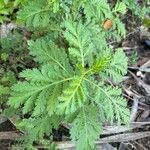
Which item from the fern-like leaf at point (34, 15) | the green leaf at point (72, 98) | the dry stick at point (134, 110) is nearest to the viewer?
the green leaf at point (72, 98)

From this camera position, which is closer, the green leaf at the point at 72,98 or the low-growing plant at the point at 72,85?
the green leaf at the point at 72,98

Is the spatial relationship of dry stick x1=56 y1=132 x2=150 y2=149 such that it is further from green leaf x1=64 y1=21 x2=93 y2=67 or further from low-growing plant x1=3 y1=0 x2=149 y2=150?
green leaf x1=64 y1=21 x2=93 y2=67

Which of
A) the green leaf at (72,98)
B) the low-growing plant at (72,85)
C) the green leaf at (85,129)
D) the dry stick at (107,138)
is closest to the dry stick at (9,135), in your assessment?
the dry stick at (107,138)

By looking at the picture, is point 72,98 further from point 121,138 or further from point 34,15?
point 121,138

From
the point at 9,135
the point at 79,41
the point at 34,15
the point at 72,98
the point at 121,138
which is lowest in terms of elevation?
the point at 121,138

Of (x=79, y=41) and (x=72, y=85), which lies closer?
(x=72, y=85)

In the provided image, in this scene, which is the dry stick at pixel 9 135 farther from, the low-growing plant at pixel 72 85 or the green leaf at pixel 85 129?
the green leaf at pixel 85 129

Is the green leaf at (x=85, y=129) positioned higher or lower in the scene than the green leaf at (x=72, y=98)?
lower

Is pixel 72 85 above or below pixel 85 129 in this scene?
above

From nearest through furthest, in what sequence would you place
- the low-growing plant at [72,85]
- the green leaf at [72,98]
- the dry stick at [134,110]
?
the green leaf at [72,98]
the low-growing plant at [72,85]
the dry stick at [134,110]

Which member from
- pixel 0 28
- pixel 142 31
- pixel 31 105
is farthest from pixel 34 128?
pixel 142 31

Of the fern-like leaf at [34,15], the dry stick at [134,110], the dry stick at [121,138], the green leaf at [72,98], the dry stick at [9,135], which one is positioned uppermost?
the fern-like leaf at [34,15]

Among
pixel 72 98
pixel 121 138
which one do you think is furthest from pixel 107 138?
pixel 72 98
